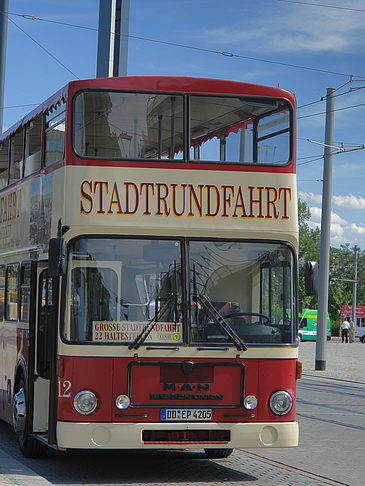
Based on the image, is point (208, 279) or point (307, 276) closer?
point (208, 279)

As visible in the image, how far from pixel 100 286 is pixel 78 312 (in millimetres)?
319

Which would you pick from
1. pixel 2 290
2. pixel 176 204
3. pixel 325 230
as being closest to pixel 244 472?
pixel 176 204

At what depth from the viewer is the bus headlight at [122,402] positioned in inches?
351

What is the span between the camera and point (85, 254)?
9.12 metres

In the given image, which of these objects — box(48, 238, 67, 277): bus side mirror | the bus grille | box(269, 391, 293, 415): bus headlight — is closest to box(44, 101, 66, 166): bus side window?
box(48, 238, 67, 277): bus side mirror

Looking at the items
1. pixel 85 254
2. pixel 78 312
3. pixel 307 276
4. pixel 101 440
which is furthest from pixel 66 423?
pixel 307 276

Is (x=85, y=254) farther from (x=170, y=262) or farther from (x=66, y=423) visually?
(x=66, y=423)

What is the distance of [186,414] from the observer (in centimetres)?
900

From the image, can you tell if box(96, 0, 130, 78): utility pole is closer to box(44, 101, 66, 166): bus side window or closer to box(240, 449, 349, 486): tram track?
box(44, 101, 66, 166): bus side window

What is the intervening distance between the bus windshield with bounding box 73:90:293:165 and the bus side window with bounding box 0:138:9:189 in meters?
3.57

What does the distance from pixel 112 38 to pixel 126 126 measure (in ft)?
40.3

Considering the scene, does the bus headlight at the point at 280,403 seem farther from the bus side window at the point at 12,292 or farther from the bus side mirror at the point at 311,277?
the bus side window at the point at 12,292

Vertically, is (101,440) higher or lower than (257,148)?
lower

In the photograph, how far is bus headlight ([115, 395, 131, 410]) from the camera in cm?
892
